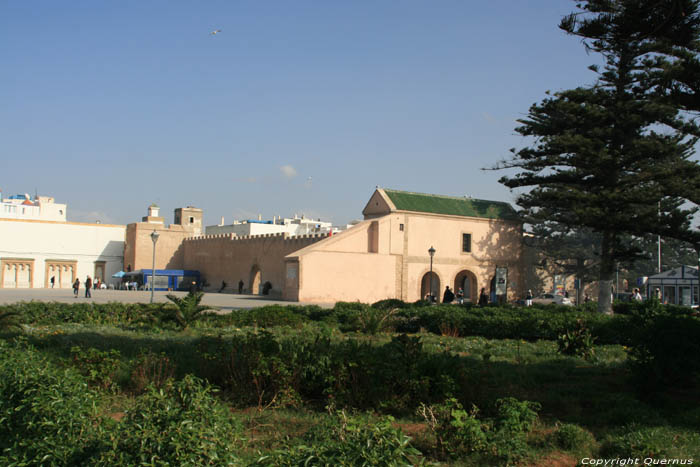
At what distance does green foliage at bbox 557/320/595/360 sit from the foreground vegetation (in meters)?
0.02

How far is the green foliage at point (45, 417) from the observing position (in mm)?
4117

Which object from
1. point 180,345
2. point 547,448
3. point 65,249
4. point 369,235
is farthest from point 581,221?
point 65,249

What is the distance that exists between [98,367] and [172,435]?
4.11 m

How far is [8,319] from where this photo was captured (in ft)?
39.3

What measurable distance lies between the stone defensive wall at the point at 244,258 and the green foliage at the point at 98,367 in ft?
92.7

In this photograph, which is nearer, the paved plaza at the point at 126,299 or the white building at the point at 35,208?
the paved plaza at the point at 126,299

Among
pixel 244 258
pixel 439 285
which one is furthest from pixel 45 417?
pixel 244 258

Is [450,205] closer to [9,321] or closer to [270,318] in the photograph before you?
[270,318]

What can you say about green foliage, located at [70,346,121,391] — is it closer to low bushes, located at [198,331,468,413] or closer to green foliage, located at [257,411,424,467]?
low bushes, located at [198,331,468,413]

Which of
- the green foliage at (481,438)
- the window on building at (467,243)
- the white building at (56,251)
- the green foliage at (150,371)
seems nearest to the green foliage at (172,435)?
the green foliage at (481,438)

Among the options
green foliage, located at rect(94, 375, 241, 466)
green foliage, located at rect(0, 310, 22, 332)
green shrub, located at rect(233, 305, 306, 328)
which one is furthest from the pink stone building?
green foliage, located at rect(94, 375, 241, 466)

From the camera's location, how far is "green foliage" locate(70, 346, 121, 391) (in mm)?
6977

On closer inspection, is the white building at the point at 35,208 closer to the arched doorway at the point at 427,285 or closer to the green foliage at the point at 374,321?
the arched doorway at the point at 427,285

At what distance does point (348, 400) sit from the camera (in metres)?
6.26
